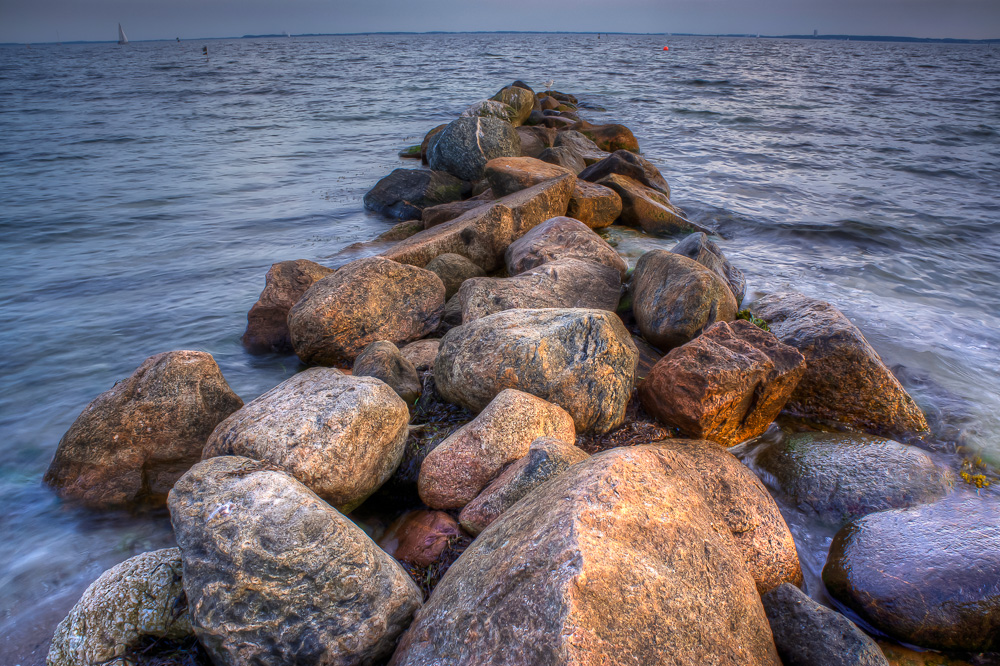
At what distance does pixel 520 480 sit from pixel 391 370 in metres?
1.70

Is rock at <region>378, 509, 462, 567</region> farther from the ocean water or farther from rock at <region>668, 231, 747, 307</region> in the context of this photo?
rock at <region>668, 231, 747, 307</region>

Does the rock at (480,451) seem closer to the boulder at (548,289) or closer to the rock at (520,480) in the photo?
the rock at (520,480)

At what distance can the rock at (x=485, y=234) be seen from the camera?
20.9 ft

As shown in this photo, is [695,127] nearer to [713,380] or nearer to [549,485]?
[713,380]

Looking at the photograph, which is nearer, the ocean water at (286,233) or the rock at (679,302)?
the ocean water at (286,233)

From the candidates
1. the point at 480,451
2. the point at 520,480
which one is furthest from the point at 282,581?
the point at 480,451

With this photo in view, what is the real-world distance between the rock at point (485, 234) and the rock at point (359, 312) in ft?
3.64

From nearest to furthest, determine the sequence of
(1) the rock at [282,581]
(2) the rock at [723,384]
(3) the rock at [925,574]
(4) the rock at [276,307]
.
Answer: (1) the rock at [282,581] < (3) the rock at [925,574] < (2) the rock at [723,384] < (4) the rock at [276,307]

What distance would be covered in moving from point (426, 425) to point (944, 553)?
9.77 ft

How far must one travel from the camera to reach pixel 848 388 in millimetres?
4141

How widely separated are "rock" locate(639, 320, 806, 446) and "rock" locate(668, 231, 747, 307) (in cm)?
176

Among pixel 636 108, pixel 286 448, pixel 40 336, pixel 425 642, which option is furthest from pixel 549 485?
pixel 636 108

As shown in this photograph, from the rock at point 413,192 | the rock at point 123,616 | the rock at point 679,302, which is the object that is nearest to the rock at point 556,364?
the rock at point 679,302

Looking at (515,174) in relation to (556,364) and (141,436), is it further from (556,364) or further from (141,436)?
(141,436)
